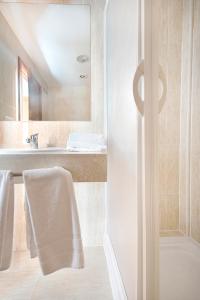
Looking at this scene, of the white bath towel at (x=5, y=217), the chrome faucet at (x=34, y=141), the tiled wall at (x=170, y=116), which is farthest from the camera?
the chrome faucet at (x=34, y=141)

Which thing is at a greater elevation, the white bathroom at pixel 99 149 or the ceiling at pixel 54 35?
the ceiling at pixel 54 35

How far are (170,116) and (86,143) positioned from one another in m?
0.53

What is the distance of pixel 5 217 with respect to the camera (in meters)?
Result: 0.93

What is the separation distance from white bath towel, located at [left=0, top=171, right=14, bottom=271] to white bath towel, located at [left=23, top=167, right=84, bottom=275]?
0.27ft

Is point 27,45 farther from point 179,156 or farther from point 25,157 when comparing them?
point 179,156

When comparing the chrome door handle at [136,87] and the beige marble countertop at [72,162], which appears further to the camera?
the beige marble countertop at [72,162]

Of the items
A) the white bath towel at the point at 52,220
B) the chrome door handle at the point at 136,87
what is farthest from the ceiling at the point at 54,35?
the chrome door handle at the point at 136,87

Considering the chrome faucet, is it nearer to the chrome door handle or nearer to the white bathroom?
the white bathroom

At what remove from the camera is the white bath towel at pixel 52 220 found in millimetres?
958

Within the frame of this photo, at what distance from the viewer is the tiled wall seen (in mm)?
1036

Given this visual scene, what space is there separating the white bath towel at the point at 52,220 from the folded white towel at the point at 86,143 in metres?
0.29

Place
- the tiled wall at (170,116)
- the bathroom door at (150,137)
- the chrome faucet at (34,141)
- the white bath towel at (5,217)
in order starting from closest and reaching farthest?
the bathroom door at (150,137), the white bath towel at (5,217), the tiled wall at (170,116), the chrome faucet at (34,141)

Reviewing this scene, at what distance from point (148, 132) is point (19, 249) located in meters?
1.57

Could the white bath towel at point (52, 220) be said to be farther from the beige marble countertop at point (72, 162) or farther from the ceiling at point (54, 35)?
the ceiling at point (54, 35)
